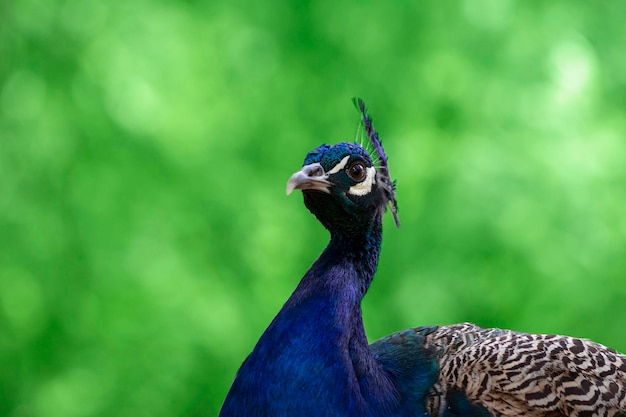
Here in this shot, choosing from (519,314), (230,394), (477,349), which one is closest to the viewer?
(230,394)

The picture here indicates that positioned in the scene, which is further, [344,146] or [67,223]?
[67,223]

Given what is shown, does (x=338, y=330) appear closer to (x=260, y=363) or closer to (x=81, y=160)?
(x=260, y=363)

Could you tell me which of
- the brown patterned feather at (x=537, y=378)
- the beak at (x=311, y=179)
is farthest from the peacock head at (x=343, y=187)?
the brown patterned feather at (x=537, y=378)

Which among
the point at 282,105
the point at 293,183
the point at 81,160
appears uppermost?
the point at 282,105

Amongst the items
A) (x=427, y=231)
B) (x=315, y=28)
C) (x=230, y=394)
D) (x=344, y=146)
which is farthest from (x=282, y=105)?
(x=230, y=394)

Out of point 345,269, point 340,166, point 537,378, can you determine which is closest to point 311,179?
point 340,166

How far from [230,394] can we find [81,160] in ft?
6.60

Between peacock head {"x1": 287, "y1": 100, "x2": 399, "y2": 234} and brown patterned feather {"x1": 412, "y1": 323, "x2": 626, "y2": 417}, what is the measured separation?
0.41 metres

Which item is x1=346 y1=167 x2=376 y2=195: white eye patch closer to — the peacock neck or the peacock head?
the peacock head

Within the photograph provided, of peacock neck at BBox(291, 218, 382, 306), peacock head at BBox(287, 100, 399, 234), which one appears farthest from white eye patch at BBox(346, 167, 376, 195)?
peacock neck at BBox(291, 218, 382, 306)

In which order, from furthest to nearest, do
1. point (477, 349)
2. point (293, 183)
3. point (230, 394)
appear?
point (477, 349)
point (230, 394)
point (293, 183)

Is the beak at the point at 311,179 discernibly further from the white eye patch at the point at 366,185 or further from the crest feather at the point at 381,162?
the crest feather at the point at 381,162

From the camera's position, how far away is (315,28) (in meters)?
3.65

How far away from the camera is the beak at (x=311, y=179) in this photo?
1.77 meters
